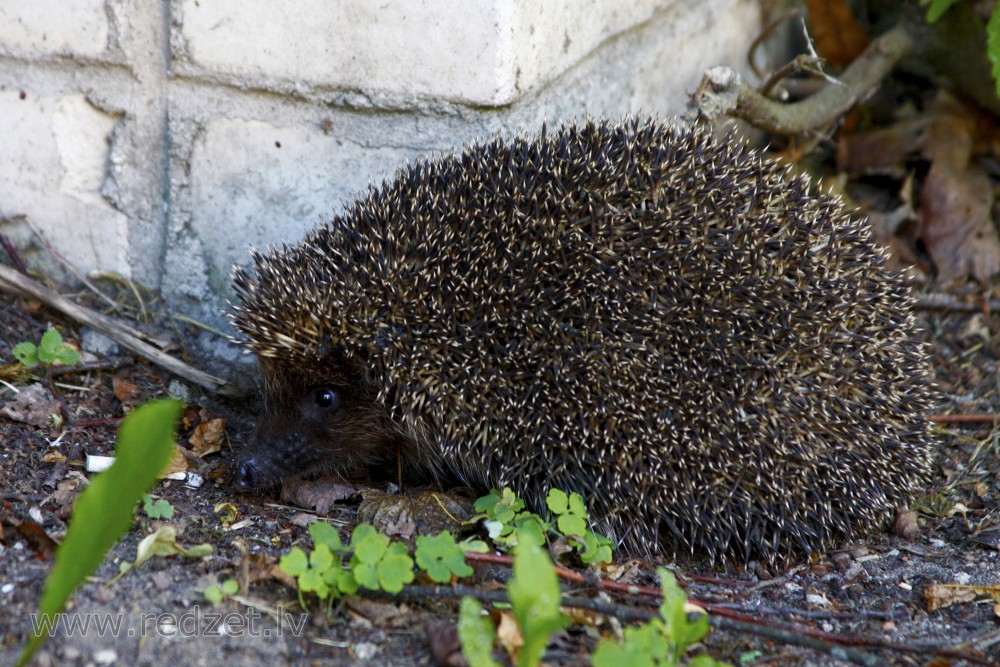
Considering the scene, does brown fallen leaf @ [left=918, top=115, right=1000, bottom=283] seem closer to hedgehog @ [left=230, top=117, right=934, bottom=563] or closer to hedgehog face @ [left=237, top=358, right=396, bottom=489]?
hedgehog @ [left=230, top=117, right=934, bottom=563]

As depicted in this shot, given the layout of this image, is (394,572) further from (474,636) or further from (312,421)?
(312,421)

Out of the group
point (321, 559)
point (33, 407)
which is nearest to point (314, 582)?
point (321, 559)

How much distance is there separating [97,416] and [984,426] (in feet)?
13.9

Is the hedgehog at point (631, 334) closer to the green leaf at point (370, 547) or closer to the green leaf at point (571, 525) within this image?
the green leaf at point (571, 525)

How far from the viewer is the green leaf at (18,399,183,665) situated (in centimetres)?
248

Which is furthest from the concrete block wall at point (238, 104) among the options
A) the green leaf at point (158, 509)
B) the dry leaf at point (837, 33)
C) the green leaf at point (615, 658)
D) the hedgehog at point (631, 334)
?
the green leaf at point (615, 658)

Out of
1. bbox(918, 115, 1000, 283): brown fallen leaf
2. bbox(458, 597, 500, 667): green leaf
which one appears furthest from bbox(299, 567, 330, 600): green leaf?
bbox(918, 115, 1000, 283): brown fallen leaf

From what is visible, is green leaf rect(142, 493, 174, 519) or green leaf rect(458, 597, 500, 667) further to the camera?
green leaf rect(142, 493, 174, 519)

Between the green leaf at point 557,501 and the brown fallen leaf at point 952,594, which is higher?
the green leaf at point 557,501

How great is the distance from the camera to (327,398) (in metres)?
4.26

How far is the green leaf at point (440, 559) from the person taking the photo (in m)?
3.30

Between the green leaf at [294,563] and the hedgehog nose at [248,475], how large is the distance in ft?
2.85

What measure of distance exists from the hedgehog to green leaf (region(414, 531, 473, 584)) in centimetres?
65

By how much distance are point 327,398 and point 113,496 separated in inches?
69.3
